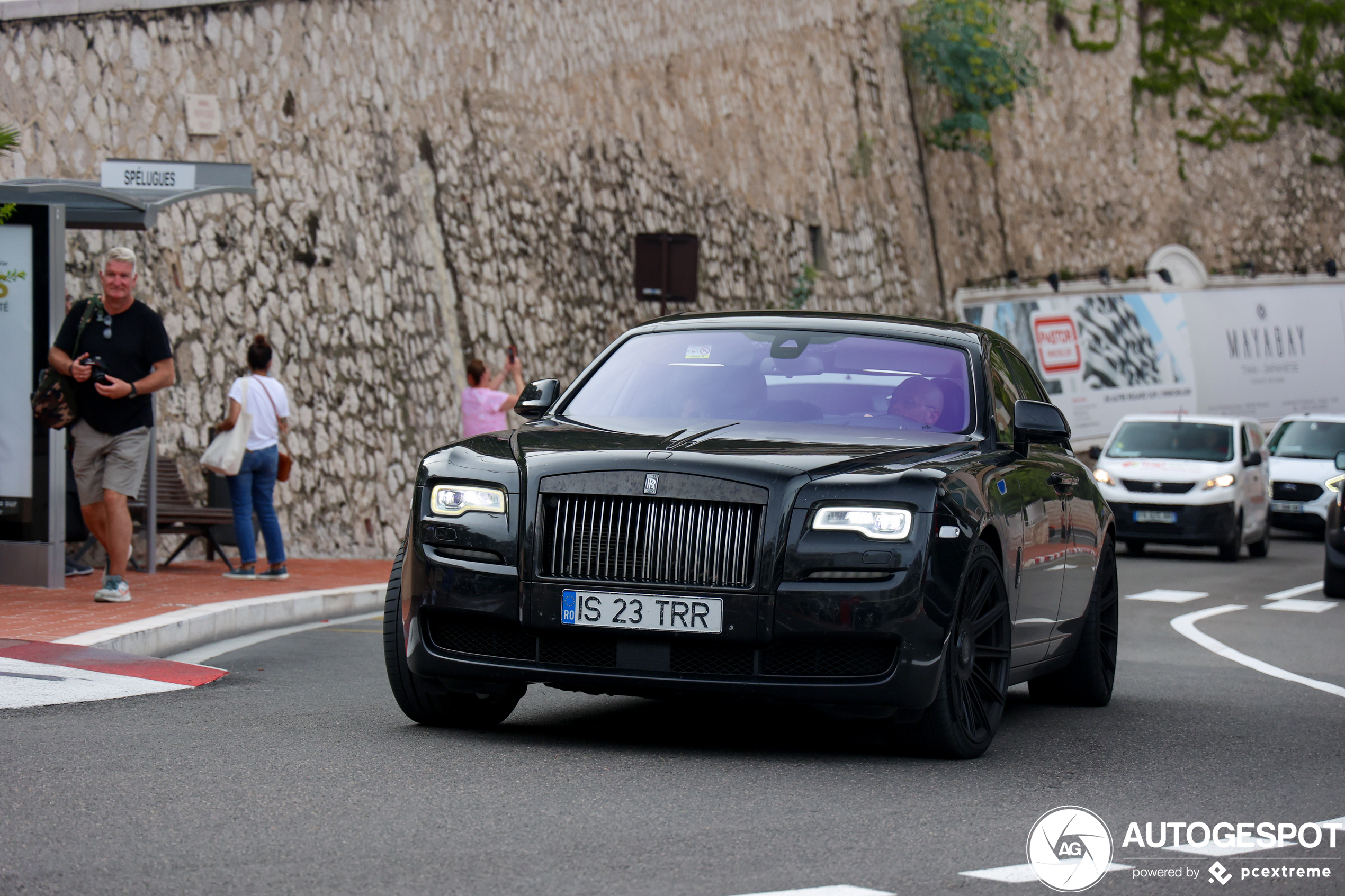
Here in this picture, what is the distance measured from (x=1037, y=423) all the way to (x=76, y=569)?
8.50 m

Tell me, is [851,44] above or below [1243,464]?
above

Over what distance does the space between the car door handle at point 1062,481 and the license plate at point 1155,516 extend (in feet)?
45.7

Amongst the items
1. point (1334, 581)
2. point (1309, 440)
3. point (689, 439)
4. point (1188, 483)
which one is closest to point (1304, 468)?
point (1309, 440)

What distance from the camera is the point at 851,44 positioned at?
32281 mm

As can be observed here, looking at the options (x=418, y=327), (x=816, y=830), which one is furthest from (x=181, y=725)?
(x=418, y=327)

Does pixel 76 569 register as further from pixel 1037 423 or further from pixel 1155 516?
pixel 1155 516

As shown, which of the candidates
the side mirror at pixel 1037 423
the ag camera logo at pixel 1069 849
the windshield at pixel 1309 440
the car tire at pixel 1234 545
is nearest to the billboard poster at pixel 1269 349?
the windshield at pixel 1309 440

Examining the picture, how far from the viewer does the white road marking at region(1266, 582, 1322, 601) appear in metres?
16.3

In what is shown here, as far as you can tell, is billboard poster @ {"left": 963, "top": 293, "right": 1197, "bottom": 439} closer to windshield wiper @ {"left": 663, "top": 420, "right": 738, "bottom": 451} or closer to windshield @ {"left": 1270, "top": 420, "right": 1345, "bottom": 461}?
windshield @ {"left": 1270, "top": 420, "right": 1345, "bottom": 461}

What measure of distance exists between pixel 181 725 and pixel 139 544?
9972mm

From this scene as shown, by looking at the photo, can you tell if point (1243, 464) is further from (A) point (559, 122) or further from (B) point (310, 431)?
(B) point (310, 431)

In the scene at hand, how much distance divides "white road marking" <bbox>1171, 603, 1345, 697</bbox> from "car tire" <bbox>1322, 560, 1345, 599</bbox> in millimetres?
1258

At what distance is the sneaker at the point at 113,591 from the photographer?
1065 cm

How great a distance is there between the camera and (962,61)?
3425cm
